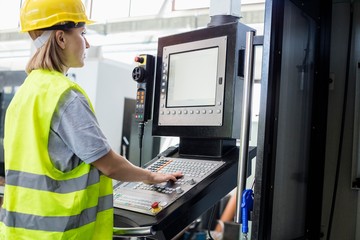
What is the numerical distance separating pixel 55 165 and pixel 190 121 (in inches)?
25.8

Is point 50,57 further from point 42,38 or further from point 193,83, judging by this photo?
point 193,83

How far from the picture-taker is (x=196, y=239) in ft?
13.6

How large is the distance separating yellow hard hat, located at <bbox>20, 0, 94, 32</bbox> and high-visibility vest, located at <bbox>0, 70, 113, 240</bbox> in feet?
0.61

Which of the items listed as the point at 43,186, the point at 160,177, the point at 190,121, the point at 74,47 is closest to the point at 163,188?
the point at 160,177

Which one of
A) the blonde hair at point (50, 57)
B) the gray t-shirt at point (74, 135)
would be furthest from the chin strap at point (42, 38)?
the gray t-shirt at point (74, 135)

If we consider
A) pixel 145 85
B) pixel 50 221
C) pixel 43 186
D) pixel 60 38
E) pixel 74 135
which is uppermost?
pixel 60 38

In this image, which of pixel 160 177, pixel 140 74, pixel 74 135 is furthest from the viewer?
pixel 140 74

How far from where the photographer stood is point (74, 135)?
1332mm

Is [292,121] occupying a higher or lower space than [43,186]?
higher

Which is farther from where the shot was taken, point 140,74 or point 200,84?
point 140,74

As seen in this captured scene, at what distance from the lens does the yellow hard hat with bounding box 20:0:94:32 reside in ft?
4.84

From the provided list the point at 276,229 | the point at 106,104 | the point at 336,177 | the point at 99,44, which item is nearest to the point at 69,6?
the point at 276,229

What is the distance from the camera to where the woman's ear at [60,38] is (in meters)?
1.48

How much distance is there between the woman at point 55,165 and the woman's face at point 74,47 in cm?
5
